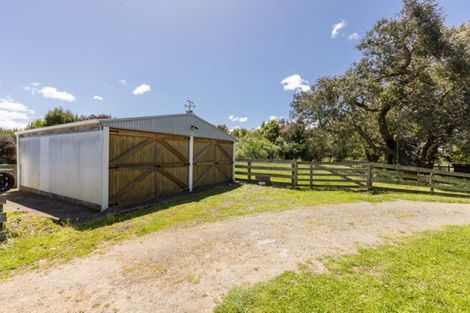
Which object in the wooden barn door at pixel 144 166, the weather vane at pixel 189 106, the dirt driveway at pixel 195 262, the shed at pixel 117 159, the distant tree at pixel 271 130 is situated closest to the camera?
the dirt driveway at pixel 195 262

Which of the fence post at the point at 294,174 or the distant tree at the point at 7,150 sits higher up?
the distant tree at the point at 7,150

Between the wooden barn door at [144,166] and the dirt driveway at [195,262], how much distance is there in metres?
2.89

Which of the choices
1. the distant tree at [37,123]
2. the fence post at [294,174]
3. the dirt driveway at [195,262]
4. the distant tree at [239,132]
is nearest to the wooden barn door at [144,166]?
the dirt driveway at [195,262]

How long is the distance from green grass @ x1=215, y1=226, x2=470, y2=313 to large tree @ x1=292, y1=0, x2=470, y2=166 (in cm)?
1133

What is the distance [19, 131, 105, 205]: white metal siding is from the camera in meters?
6.22

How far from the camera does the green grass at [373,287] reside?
7.43 feet

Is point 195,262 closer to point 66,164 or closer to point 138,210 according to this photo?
point 138,210

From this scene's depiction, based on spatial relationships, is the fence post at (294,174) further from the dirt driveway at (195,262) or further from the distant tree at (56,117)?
the distant tree at (56,117)

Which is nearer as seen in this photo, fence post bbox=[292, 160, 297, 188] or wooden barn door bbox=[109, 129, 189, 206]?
wooden barn door bbox=[109, 129, 189, 206]

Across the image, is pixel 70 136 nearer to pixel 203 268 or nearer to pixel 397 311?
pixel 203 268

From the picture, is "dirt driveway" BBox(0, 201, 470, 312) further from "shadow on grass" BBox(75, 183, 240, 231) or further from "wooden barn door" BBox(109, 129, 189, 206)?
"wooden barn door" BBox(109, 129, 189, 206)

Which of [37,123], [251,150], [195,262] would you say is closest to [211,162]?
[195,262]

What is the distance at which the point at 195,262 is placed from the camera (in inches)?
130

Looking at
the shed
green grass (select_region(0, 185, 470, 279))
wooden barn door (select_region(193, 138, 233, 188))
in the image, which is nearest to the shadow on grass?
green grass (select_region(0, 185, 470, 279))
